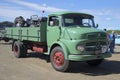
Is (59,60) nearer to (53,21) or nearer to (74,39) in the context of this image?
(74,39)

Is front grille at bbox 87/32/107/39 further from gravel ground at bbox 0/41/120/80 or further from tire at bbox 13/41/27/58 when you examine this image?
tire at bbox 13/41/27/58

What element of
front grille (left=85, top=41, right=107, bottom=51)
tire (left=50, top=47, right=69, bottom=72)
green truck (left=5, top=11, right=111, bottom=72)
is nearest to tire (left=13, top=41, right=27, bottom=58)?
green truck (left=5, top=11, right=111, bottom=72)

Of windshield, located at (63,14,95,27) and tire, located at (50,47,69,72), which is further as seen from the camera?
windshield, located at (63,14,95,27)

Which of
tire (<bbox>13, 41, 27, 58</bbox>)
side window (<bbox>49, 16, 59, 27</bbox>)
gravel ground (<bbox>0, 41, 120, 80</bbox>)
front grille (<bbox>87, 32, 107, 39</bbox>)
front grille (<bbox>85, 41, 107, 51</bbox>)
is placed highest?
side window (<bbox>49, 16, 59, 27</bbox>)

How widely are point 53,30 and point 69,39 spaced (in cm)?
130

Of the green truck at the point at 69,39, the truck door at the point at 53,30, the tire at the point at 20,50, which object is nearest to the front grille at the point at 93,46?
the green truck at the point at 69,39

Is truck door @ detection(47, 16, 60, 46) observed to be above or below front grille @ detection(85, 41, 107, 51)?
above

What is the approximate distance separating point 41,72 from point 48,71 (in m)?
0.36

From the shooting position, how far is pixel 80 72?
421 inches

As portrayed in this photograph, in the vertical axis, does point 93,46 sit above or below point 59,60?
above

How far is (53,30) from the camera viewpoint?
37.8 feet

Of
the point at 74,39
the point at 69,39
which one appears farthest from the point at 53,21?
the point at 74,39

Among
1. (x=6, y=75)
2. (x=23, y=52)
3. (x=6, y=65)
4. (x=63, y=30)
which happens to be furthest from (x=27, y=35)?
(x=6, y=75)

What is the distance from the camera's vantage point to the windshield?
36.5 feet
